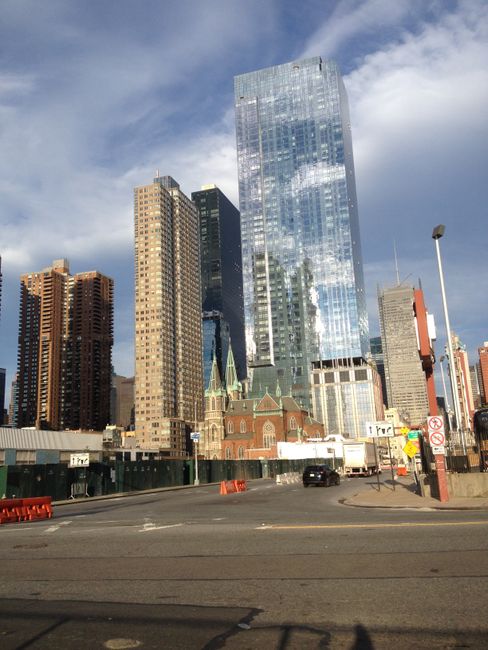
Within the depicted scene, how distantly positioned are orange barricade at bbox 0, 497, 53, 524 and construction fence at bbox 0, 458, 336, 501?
32.9 ft

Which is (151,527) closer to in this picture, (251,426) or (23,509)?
(23,509)

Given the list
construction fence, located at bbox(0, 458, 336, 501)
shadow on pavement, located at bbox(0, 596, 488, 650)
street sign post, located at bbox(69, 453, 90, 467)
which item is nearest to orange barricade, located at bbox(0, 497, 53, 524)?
construction fence, located at bbox(0, 458, 336, 501)

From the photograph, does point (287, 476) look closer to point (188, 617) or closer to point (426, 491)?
point (426, 491)

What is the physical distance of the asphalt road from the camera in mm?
6461

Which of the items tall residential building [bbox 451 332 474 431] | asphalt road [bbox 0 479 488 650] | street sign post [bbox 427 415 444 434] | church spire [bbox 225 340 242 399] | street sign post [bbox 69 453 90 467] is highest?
church spire [bbox 225 340 242 399]

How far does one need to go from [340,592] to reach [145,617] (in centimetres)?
271

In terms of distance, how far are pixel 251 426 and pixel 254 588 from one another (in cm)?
13740

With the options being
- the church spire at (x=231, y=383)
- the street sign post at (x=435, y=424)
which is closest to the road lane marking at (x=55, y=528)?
the street sign post at (x=435, y=424)

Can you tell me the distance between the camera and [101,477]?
4247cm

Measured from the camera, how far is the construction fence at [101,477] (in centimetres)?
3497

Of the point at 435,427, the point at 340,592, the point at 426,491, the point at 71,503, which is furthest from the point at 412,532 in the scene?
the point at 71,503

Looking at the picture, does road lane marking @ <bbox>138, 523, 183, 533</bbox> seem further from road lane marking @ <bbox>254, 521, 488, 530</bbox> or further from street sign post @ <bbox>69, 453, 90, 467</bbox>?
street sign post @ <bbox>69, 453, 90, 467</bbox>

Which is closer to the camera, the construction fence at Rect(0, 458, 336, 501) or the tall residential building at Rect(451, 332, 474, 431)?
the construction fence at Rect(0, 458, 336, 501)

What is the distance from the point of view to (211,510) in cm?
2534
